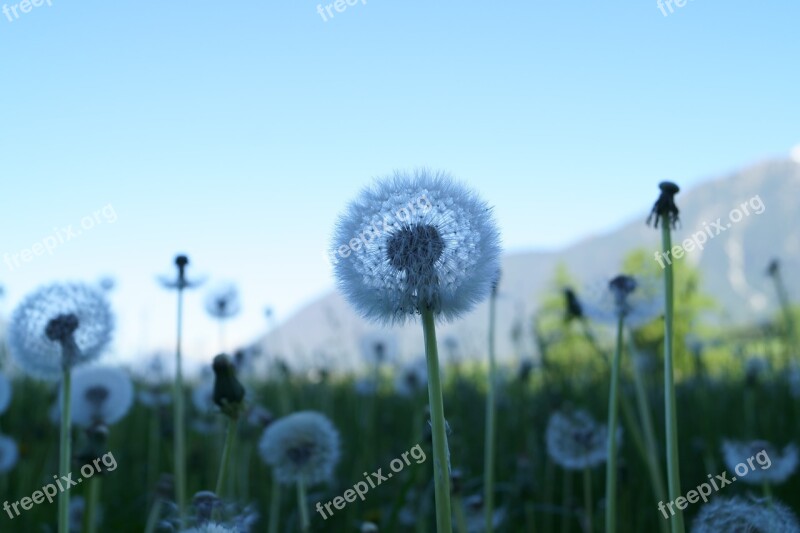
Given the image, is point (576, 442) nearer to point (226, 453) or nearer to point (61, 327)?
point (226, 453)

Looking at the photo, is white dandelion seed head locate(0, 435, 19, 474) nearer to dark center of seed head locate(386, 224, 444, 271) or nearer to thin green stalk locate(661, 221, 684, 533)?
dark center of seed head locate(386, 224, 444, 271)

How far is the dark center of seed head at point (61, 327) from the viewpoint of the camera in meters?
1.86

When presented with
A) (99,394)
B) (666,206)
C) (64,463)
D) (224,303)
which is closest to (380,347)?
(224,303)

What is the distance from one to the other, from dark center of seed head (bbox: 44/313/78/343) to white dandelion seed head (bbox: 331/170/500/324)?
948 mm

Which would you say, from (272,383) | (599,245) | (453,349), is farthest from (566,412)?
(599,245)

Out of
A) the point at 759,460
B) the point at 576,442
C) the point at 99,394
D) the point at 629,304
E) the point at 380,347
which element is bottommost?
the point at 576,442

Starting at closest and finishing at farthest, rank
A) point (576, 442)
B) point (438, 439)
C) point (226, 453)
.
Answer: point (438, 439), point (226, 453), point (576, 442)

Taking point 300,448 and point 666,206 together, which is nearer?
point 666,206

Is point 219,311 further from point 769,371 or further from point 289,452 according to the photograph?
point 769,371

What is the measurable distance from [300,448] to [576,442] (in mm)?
1132

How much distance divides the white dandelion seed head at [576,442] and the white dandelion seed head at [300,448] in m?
0.96

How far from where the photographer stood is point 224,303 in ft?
12.9

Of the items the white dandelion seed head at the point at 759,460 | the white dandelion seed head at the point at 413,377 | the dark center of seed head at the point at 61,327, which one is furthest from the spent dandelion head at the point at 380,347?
the dark center of seed head at the point at 61,327

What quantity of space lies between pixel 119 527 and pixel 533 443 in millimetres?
1938
